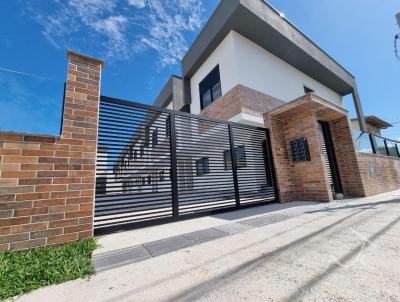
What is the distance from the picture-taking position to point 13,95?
92.7 inches

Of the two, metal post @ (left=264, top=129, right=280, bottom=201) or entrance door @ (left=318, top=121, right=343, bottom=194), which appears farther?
entrance door @ (left=318, top=121, right=343, bottom=194)

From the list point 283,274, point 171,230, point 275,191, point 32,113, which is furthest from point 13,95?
point 275,191

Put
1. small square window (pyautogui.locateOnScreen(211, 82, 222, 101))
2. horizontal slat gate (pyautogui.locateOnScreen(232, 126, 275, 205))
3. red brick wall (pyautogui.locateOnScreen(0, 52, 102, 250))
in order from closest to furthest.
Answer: red brick wall (pyautogui.locateOnScreen(0, 52, 102, 250)) < horizontal slat gate (pyautogui.locateOnScreen(232, 126, 275, 205)) < small square window (pyautogui.locateOnScreen(211, 82, 222, 101))

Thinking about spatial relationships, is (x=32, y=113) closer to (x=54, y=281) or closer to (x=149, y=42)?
(x=54, y=281)

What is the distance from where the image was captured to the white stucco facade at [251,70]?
283 inches

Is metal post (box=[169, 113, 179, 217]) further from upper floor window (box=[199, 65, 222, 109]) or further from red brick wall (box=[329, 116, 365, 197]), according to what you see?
red brick wall (box=[329, 116, 365, 197])

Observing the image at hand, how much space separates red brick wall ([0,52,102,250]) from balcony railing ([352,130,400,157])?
7.20 m

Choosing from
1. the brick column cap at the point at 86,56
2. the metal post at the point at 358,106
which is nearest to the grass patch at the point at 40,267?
the brick column cap at the point at 86,56

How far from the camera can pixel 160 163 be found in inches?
165

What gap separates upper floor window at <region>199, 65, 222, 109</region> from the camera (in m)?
8.41

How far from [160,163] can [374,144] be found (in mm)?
8499

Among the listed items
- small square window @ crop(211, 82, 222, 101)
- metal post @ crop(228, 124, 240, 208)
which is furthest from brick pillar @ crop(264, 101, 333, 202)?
small square window @ crop(211, 82, 222, 101)

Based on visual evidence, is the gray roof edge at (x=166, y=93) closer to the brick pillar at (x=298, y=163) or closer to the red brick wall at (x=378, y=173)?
the brick pillar at (x=298, y=163)

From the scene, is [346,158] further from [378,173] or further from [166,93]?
[166,93]
